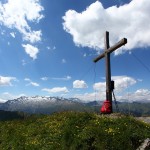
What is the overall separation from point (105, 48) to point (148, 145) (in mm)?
12926

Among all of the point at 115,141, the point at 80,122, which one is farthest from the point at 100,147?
the point at 80,122

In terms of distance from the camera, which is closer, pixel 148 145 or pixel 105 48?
pixel 148 145

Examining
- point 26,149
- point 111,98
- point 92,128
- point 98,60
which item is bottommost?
point 26,149

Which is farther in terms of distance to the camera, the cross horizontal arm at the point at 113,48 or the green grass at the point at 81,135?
the cross horizontal arm at the point at 113,48

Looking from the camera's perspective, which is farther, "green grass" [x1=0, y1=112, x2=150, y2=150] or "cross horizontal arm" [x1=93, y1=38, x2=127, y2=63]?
"cross horizontal arm" [x1=93, y1=38, x2=127, y2=63]

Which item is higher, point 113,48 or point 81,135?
point 113,48

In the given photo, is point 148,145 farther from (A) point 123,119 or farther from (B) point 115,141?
(A) point 123,119

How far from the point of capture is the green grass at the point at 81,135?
460 inches

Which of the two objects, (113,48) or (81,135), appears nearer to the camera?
(81,135)

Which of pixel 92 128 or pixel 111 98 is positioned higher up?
pixel 111 98

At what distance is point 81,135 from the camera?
1254 centimetres

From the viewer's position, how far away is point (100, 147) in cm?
1138

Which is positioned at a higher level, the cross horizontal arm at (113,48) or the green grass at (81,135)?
the cross horizontal arm at (113,48)

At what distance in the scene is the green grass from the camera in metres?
11.7
